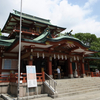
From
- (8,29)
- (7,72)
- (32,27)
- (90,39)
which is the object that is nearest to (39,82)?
(7,72)

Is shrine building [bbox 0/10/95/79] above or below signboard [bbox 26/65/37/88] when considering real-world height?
above

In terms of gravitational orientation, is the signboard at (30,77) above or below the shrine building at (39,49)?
below

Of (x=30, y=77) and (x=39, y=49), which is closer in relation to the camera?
(x=30, y=77)

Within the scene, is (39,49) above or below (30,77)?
above

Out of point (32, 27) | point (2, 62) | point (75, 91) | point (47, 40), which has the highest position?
point (32, 27)

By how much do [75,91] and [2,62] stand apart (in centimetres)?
1013

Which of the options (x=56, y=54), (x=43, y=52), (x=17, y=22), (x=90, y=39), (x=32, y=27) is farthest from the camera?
(x=90, y=39)

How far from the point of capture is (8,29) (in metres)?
20.7

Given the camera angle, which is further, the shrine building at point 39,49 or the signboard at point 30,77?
the shrine building at point 39,49

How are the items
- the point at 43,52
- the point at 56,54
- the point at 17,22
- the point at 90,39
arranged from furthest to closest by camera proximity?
the point at 90,39 → the point at 17,22 → the point at 56,54 → the point at 43,52

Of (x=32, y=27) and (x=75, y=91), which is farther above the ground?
(x=32, y=27)

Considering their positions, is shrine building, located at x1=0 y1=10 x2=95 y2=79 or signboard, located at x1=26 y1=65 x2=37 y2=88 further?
shrine building, located at x1=0 y1=10 x2=95 y2=79

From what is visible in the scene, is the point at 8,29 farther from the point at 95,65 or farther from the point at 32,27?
the point at 95,65

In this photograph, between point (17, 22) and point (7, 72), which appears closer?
point (7, 72)
